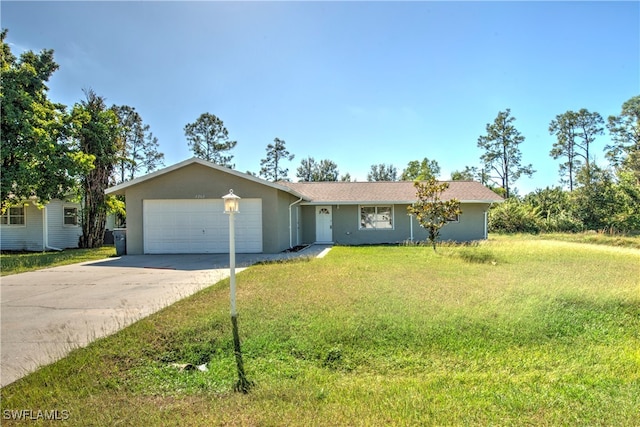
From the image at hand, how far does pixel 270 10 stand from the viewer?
980 centimetres

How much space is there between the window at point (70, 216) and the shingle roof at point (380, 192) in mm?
12698

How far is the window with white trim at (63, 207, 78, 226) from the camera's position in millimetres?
20556

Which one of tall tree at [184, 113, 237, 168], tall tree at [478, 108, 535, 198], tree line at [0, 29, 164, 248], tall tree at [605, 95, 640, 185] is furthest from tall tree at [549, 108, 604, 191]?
tree line at [0, 29, 164, 248]

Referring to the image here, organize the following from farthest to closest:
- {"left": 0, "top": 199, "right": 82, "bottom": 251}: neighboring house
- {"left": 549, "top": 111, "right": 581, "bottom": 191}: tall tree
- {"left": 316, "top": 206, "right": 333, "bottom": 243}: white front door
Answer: {"left": 549, "top": 111, "right": 581, "bottom": 191}: tall tree
{"left": 316, "top": 206, "right": 333, "bottom": 243}: white front door
{"left": 0, "top": 199, "right": 82, "bottom": 251}: neighboring house

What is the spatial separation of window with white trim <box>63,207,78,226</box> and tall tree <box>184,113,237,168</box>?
17.2m

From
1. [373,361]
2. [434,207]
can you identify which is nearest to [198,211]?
[434,207]

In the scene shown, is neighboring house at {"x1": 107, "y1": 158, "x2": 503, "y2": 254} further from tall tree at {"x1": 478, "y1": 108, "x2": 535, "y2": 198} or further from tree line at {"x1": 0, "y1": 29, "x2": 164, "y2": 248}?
tall tree at {"x1": 478, "y1": 108, "x2": 535, "y2": 198}

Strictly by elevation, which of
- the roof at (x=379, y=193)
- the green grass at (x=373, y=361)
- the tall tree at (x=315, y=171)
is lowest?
the green grass at (x=373, y=361)

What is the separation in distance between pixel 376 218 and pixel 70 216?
17.3 m

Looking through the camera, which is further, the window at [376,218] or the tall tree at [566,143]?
the tall tree at [566,143]

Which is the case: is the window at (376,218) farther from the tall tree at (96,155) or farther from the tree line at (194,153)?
the tall tree at (96,155)

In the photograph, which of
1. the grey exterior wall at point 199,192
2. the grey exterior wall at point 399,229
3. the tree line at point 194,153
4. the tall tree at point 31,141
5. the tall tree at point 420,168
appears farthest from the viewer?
the tall tree at point 420,168

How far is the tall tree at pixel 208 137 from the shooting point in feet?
122

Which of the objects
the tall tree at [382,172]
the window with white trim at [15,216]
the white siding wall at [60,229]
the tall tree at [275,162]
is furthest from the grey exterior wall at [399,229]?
the tall tree at [382,172]
